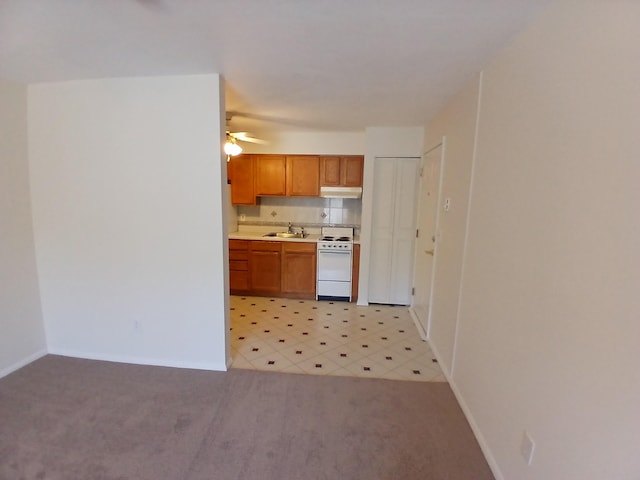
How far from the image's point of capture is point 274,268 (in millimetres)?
4328

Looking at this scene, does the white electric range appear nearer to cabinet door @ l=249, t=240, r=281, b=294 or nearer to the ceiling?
cabinet door @ l=249, t=240, r=281, b=294

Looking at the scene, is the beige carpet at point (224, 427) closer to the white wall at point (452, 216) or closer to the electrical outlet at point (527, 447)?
the electrical outlet at point (527, 447)

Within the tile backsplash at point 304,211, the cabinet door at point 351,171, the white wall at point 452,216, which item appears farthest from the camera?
the tile backsplash at point 304,211

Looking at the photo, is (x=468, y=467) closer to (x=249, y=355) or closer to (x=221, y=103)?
(x=249, y=355)

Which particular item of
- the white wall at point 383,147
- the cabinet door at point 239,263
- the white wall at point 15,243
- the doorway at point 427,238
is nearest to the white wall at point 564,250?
the doorway at point 427,238

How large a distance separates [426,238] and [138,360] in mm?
3165

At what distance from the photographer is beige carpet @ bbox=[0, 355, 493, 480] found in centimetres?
162

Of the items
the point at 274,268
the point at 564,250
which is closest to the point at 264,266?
the point at 274,268

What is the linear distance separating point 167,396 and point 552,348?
2.43 meters

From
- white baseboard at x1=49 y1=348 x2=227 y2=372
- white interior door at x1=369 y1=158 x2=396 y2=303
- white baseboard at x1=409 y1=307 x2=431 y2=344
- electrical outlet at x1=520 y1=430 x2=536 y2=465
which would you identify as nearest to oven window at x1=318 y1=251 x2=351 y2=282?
white interior door at x1=369 y1=158 x2=396 y2=303

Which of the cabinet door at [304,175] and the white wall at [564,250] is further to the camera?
the cabinet door at [304,175]

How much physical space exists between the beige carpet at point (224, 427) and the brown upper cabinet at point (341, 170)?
276 cm

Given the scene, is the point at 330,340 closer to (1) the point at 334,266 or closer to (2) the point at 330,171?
(1) the point at 334,266

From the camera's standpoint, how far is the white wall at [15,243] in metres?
2.34
